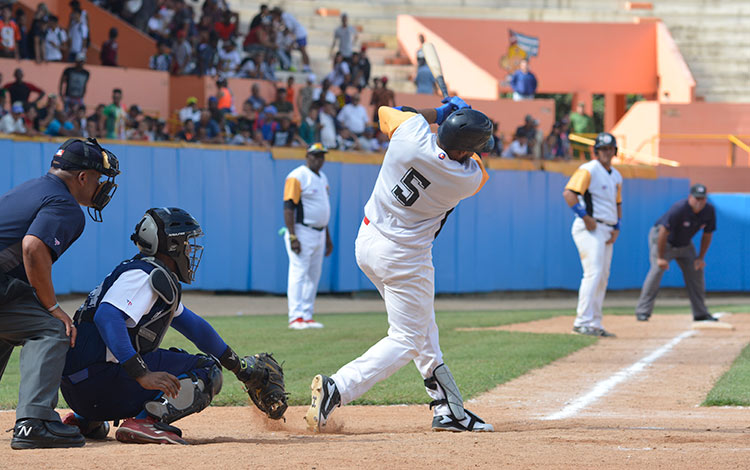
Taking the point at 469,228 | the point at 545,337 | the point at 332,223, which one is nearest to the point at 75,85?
the point at 332,223

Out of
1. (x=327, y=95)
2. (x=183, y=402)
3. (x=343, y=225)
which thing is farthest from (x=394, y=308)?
(x=327, y=95)

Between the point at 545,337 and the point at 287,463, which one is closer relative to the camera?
the point at 287,463

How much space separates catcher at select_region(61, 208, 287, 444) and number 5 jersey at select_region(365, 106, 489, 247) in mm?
1185

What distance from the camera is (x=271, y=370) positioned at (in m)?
6.09

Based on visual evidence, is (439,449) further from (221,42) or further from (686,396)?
(221,42)

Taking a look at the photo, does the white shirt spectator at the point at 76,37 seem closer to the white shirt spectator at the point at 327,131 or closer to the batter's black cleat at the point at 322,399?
the white shirt spectator at the point at 327,131

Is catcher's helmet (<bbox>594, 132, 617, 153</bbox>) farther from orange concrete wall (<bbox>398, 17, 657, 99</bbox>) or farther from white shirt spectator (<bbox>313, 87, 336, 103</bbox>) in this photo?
orange concrete wall (<bbox>398, 17, 657, 99</bbox>)

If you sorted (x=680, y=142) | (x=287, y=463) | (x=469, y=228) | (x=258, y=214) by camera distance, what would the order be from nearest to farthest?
1. (x=287, y=463)
2. (x=258, y=214)
3. (x=469, y=228)
4. (x=680, y=142)

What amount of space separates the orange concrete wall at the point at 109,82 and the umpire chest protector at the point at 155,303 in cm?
1523

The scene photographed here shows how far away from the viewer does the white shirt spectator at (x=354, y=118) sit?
2164 centimetres

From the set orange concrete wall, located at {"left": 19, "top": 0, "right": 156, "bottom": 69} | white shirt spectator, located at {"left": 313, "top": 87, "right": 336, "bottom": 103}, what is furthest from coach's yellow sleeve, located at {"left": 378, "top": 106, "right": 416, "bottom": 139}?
orange concrete wall, located at {"left": 19, "top": 0, "right": 156, "bottom": 69}

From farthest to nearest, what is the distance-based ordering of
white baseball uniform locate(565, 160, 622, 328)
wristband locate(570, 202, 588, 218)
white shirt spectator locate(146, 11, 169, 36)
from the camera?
white shirt spectator locate(146, 11, 169, 36) < white baseball uniform locate(565, 160, 622, 328) < wristband locate(570, 202, 588, 218)

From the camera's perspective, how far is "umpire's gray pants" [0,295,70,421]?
5113 mm

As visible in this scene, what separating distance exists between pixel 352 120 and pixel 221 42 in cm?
486
